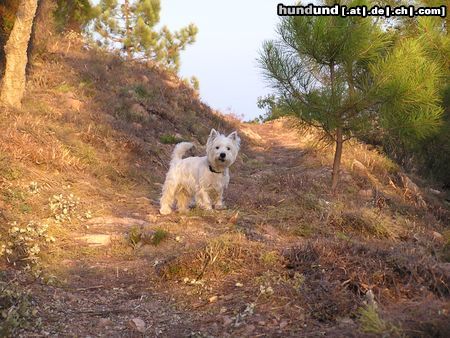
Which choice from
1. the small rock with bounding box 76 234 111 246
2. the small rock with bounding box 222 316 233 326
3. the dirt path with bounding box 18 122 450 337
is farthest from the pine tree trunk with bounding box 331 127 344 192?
the small rock with bounding box 222 316 233 326

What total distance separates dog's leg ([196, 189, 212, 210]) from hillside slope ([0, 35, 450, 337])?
→ 1.15 ft

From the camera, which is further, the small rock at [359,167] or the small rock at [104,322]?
the small rock at [359,167]

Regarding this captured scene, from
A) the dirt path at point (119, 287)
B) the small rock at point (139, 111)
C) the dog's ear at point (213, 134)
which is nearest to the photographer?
the dirt path at point (119, 287)

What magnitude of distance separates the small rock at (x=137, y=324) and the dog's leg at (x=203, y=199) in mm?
3894

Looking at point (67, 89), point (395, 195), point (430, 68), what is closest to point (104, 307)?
point (430, 68)

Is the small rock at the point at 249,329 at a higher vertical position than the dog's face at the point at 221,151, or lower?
lower

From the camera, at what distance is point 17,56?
424 inches

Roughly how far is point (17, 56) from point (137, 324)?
27.1 ft

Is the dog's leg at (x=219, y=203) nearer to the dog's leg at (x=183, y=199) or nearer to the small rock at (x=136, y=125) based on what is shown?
the dog's leg at (x=183, y=199)

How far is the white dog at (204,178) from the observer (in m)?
8.03

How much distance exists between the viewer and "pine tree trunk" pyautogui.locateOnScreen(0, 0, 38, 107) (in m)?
10.6

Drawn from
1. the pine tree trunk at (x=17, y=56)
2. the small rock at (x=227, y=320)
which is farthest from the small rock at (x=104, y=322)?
the pine tree trunk at (x=17, y=56)

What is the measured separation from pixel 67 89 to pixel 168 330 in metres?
10.4

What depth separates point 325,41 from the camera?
9219 mm
